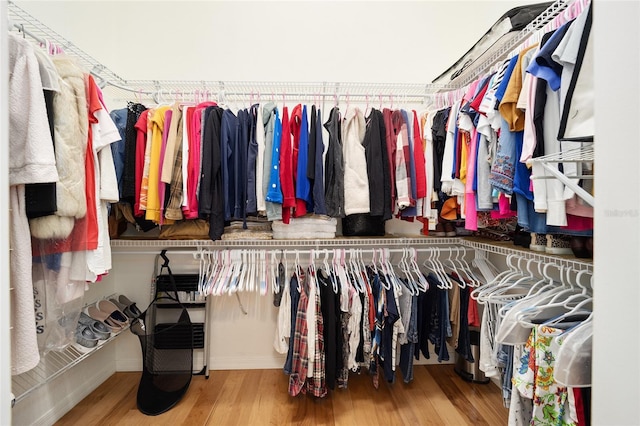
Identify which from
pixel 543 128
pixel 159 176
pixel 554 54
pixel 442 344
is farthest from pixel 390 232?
pixel 159 176

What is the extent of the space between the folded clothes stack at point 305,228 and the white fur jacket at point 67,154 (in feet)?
3.37

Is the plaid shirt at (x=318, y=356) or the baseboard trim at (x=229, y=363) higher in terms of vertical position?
the plaid shirt at (x=318, y=356)

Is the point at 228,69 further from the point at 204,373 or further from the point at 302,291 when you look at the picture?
the point at 204,373

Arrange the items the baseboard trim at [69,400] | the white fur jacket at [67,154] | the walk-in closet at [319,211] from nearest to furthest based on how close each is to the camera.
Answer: the walk-in closet at [319,211]
the white fur jacket at [67,154]
the baseboard trim at [69,400]

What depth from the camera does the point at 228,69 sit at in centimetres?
213

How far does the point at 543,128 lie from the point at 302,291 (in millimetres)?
1439

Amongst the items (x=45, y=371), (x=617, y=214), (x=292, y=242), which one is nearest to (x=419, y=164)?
(x=292, y=242)

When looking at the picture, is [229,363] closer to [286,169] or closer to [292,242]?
[292,242]

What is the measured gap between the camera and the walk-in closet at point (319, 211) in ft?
2.61

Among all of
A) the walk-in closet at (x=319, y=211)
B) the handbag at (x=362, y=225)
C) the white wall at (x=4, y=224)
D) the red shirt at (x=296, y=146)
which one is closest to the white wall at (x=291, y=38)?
the walk-in closet at (x=319, y=211)

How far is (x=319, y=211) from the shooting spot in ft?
5.35

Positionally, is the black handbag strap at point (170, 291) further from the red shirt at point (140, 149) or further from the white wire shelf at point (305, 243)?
the red shirt at point (140, 149)

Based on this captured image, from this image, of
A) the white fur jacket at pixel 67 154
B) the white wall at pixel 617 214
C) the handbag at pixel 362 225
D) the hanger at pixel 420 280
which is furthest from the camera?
the handbag at pixel 362 225

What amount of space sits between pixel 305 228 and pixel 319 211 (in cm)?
25
